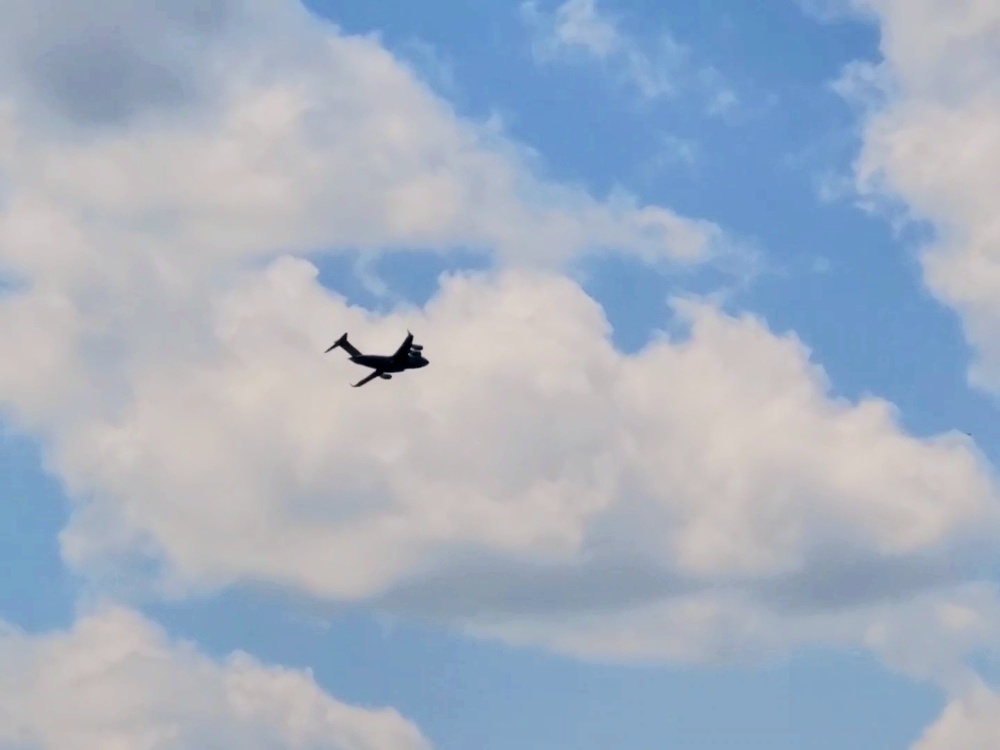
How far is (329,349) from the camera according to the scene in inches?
7761

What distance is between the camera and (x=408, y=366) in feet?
630

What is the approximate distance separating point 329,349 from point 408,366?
49.6 ft
